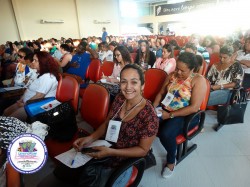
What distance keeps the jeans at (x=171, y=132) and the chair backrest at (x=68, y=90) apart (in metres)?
0.91

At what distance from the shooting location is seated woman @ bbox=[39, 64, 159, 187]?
3.38 feet

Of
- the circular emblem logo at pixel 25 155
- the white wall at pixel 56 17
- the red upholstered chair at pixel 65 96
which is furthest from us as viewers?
the white wall at pixel 56 17

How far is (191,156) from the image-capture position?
1.94m

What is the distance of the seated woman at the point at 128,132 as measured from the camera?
103 centimetres

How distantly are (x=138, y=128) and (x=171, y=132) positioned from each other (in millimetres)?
553

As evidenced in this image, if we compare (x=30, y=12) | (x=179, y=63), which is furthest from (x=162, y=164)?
(x=30, y=12)

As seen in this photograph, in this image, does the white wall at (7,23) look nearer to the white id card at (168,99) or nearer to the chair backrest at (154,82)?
the chair backrest at (154,82)

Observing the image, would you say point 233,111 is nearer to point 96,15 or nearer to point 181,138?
point 181,138

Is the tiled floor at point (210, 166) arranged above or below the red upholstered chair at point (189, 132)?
below

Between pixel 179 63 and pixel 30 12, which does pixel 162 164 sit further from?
pixel 30 12

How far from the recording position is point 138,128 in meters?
1.14

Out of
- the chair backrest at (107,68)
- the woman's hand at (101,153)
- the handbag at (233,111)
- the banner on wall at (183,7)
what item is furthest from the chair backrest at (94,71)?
the banner on wall at (183,7)

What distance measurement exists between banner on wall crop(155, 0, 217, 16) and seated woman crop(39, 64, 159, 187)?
394 inches

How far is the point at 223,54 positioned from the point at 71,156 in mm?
2298
